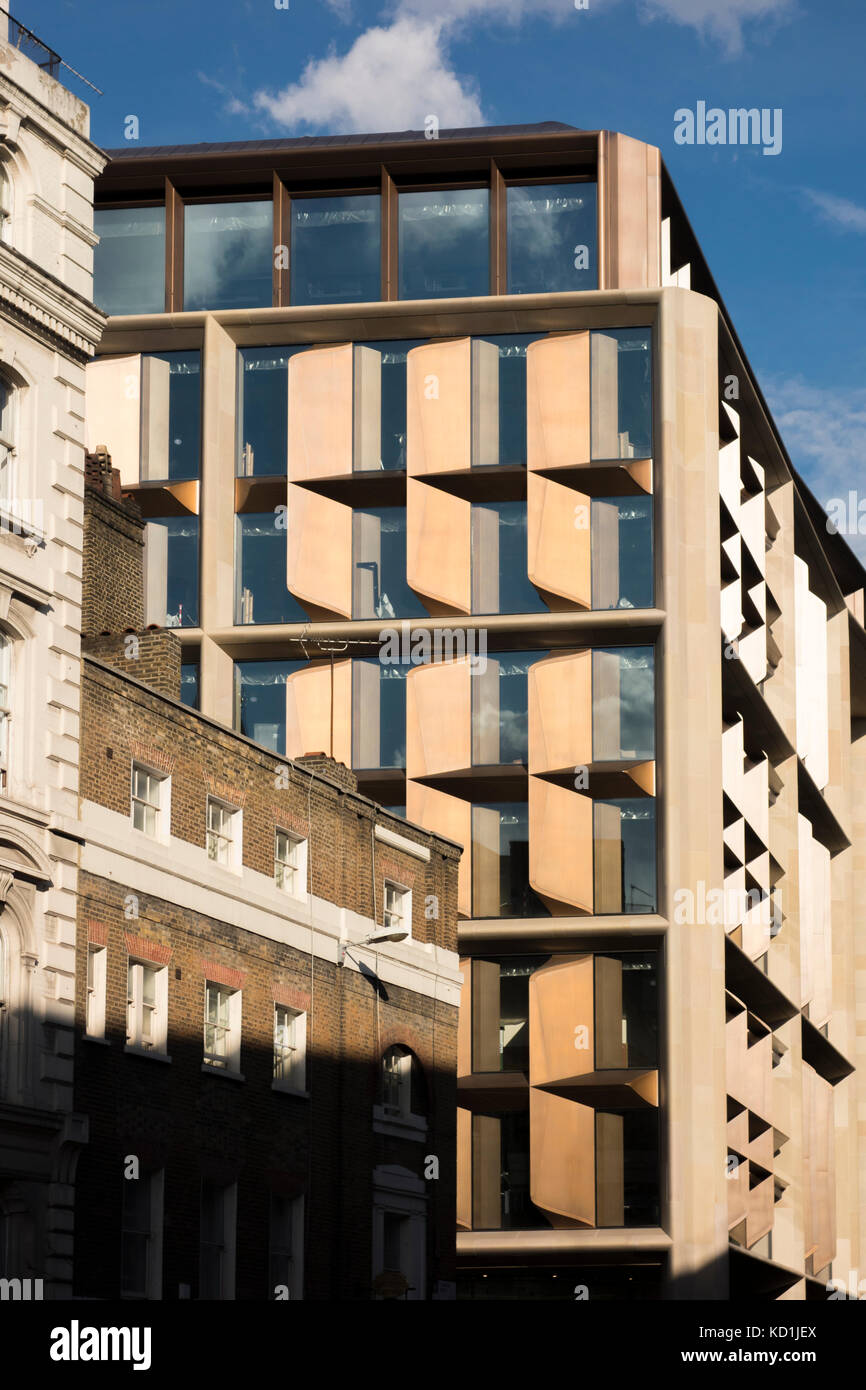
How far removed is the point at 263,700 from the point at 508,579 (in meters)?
7.37

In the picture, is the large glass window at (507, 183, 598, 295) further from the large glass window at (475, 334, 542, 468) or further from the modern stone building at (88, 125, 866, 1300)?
the large glass window at (475, 334, 542, 468)

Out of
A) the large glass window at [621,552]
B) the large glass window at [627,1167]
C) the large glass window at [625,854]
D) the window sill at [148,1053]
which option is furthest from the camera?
the large glass window at [621,552]

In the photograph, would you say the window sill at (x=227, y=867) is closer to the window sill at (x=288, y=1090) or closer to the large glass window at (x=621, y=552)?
the window sill at (x=288, y=1090)

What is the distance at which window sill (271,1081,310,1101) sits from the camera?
42219 millimetres

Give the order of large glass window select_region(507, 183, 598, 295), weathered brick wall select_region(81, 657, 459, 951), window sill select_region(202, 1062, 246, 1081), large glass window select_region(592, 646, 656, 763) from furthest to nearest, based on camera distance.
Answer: large glass window select_region(507, 183, 598, 295) < large glass window select_region(592, 646, 656, 763) < window sill select_region(202, 1062, 246, 1081) < weathered brick wall select_region(81, 657, 459, 951)

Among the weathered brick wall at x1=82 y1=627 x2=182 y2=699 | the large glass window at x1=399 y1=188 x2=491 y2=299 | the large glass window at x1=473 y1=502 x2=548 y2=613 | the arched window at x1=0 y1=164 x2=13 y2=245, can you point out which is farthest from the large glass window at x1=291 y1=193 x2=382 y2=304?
the arched window at x1=0 y1=164 x2=13 y2=245

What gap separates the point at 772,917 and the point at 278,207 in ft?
84.5

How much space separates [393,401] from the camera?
2525 inches

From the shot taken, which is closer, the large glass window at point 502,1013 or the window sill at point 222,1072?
the window sill at point 222,1072

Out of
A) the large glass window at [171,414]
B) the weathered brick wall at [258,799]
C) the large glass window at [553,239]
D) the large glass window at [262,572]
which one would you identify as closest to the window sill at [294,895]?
the weathered brick wall at [258,799]

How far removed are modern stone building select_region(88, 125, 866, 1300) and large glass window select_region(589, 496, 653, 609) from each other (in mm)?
87

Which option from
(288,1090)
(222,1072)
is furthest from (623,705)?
(222,1072)

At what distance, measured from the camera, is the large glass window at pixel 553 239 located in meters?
63.9

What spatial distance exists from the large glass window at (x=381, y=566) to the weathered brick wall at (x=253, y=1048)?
47.1 ft
